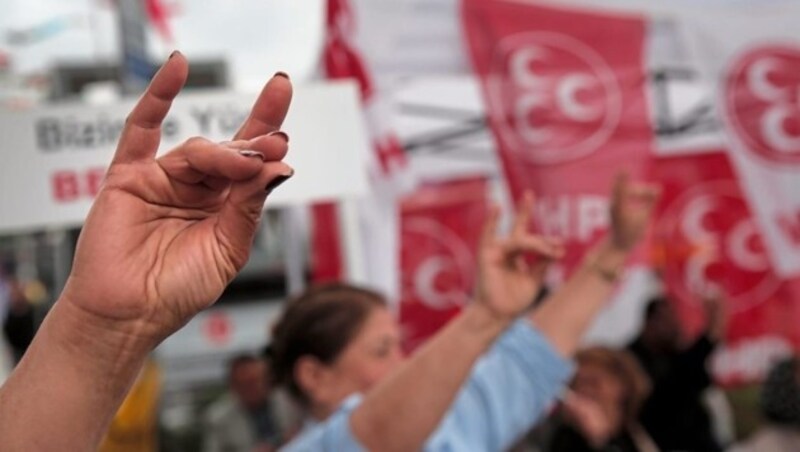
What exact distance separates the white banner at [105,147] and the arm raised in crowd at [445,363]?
3.25 ft

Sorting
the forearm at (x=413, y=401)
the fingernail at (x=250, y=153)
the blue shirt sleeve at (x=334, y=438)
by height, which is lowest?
the blue shirt sleeve at (x=334, y=438)

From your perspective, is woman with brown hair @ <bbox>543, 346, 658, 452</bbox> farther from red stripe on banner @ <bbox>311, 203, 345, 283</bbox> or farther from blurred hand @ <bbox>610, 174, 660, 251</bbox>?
red stripe on banner @ <bbox>311, 203, 345, 283</bbox>

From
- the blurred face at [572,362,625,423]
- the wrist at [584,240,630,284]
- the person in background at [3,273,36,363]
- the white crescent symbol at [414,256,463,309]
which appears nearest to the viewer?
the wrist at [584,240,630,284]

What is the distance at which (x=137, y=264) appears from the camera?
3.98 feet

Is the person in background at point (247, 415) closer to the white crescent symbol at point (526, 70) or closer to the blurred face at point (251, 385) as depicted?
the blurred face at point (251, 385)

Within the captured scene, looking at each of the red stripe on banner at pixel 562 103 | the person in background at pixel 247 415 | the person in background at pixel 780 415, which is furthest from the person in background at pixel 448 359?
the person in background at pixel 247 415

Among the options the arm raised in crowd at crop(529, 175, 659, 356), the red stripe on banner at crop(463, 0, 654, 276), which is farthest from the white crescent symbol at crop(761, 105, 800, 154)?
the arm raised in crowd at crop(529, 175, 659, 356)

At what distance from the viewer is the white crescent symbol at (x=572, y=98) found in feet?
13.6

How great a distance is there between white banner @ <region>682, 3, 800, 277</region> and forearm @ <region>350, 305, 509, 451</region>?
98.7 inches

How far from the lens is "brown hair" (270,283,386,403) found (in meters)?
2.33

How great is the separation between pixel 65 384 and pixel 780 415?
294cm

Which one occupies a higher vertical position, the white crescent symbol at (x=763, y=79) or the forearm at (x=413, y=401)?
the white crescent symbol at (x=763, y=79)

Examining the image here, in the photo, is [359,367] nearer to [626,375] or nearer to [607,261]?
[607,261]

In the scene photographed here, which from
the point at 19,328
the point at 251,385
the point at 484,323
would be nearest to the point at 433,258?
the point at 251,385
